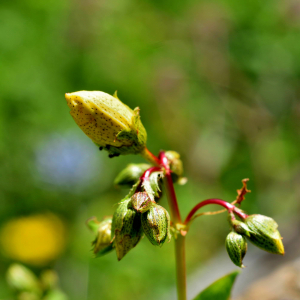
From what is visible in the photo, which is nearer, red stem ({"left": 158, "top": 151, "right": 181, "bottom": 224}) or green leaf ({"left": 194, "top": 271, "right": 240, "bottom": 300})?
red stem ({"left": 158, "top": 151, "right": 181, "bottom": 224})

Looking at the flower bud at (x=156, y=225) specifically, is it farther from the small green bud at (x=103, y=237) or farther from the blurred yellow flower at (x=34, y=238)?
the blurred yellow flower at (x=34, y=238)

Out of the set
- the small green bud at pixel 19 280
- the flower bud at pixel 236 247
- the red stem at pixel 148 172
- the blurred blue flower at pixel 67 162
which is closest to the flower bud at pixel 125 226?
the red stem at pixel 148 172

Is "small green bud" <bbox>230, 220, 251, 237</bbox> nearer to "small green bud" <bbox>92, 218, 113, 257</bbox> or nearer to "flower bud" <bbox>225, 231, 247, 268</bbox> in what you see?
"flower bud" <bbox>225, 231, 247, 268</bbox>

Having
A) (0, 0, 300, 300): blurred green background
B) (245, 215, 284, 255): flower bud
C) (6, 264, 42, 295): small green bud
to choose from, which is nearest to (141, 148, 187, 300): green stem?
(245, 215, 284, 255): flower bud

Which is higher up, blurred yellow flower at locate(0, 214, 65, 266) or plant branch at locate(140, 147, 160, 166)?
plant branch at locate(140, 147, 160, 166)

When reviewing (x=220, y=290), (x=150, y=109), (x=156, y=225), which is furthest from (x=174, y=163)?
(x=150, y=109)

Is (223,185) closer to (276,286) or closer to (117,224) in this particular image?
(276,286)
